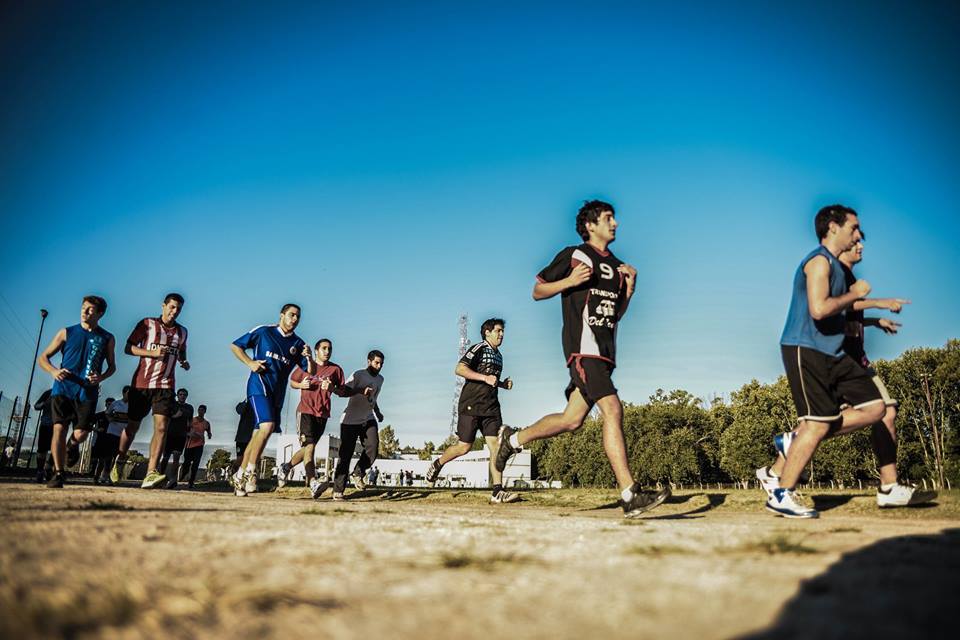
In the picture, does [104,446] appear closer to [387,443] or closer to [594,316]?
[594,316]

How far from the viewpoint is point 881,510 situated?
565 cm

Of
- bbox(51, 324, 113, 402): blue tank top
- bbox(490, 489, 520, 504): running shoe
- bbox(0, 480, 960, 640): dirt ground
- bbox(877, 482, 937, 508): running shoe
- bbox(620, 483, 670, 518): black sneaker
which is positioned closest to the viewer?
bbox(0, 480, 960, 640): dirt ground

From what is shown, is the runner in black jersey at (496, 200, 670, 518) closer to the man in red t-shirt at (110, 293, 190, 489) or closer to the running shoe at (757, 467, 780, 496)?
the running shoe at (757, 467, 780, 496)

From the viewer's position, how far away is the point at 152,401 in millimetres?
8648

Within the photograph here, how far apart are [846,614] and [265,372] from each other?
26.3ft

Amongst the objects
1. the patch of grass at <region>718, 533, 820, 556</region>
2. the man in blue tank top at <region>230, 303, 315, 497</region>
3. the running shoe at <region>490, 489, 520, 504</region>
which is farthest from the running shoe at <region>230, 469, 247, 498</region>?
the patch of grass at <region>718, 533, 820, 556</region>

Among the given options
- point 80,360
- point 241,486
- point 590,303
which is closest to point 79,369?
point 80,360

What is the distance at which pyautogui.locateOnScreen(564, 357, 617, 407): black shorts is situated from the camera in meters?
5.25

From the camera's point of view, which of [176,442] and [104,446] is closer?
[104,446]

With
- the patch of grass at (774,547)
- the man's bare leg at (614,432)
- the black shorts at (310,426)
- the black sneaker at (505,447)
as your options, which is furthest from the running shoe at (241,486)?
the patch of grass at (774,547)

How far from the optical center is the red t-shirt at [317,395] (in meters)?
10.3

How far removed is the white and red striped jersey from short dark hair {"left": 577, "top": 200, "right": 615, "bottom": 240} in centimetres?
615

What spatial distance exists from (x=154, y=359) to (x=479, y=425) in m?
4.71

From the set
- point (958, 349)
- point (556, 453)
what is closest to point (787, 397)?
point (958, 349)
